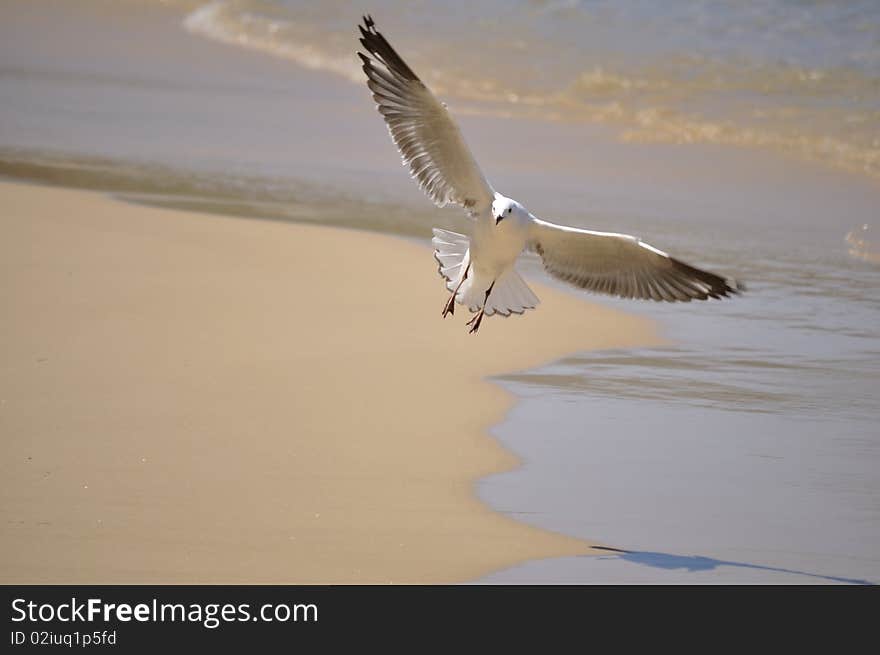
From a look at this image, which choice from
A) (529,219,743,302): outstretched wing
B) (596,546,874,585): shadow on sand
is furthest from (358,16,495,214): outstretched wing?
(596,546,874,585): shadow on sand

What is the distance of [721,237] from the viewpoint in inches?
Answer: 353

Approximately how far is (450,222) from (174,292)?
2.92 m

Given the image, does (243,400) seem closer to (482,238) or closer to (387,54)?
(482,238)

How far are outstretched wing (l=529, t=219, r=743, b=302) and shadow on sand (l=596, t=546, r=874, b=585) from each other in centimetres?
157

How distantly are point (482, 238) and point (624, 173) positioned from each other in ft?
16.7

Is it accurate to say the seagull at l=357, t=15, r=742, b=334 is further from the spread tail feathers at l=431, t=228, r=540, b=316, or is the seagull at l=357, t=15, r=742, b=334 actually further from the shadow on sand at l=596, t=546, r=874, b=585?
the shadow on sand at l=596, t=546, r=874, b=585

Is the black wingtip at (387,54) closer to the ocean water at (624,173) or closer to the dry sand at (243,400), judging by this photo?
the dry sand at (243,400)

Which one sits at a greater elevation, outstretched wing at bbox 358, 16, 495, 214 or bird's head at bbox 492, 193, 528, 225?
outstretched wing at bbox 358, 16, 495, 214

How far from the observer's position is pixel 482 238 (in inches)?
241

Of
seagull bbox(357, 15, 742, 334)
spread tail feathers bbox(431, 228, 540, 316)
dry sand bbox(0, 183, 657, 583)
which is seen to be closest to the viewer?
dry sand bbox(0, 183, 657, 583)

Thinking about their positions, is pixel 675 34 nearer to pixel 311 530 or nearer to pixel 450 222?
pixel 450 222

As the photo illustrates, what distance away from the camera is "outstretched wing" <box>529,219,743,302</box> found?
5668mm

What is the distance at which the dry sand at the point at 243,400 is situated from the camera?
4043 mm

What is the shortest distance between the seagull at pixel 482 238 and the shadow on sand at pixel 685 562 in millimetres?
1756
